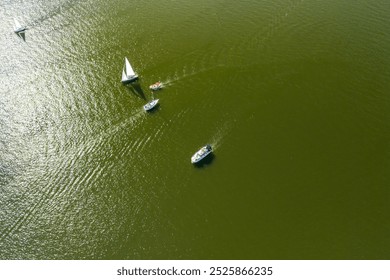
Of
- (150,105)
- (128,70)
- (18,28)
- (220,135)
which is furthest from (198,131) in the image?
(18,28)

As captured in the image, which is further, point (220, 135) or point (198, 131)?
point (198, 131)

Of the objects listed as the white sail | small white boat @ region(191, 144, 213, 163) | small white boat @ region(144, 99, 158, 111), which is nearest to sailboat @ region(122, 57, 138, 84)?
the white sail

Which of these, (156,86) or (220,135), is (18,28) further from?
(220,135)

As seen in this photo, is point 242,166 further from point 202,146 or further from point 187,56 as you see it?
point 187,56

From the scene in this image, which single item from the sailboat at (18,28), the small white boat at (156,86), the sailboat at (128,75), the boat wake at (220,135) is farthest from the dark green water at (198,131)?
the sailboat at (128,75)

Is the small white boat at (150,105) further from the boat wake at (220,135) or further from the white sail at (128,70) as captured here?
the boat wake at (220,135)

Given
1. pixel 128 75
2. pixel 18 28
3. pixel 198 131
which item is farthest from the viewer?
pixel 18 28

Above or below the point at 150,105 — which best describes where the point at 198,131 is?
below
